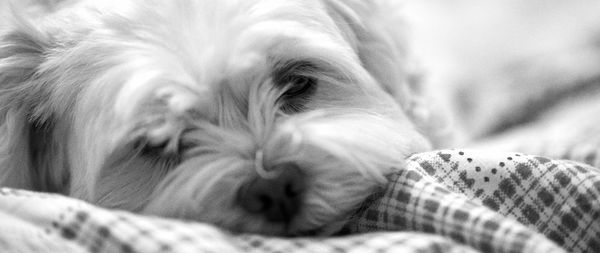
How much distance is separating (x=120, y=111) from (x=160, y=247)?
49cm

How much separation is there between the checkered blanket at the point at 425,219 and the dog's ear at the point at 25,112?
376 mm

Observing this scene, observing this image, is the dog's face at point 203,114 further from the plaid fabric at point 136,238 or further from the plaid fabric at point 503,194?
the plaid fabric at point 136,238

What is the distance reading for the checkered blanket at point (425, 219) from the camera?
1.15 metres

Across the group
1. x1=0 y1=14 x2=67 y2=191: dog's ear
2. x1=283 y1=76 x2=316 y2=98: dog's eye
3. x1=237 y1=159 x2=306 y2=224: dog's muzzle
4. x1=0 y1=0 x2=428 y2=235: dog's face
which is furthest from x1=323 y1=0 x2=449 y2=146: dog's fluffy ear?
x1=0 y1=14 x2=67 y2=191: dog's ear

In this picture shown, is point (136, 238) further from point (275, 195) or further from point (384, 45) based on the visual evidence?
point (384, 45)

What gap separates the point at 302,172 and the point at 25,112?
74 cm

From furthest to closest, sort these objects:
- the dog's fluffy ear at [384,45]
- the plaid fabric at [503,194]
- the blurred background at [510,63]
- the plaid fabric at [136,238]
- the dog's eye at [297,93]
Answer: the blurred background at [510,63]
the dog's fluffy ear at [384,45]
the dog's eye at [297,93]
the plaid fabric at [503,194]
the plaid fabric at [136,238]

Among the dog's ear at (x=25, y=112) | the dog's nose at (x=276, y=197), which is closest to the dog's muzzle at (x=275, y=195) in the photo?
the dog's nose at (x=276, y=197)

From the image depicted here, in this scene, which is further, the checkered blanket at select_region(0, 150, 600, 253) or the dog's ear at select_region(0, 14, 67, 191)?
the dog's ear at select_region(0, 14, 67, 191)

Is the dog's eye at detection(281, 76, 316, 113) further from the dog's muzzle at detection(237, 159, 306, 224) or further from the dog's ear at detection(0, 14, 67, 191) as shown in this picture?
the dog's ear at detection(0, 14, 67, 191)

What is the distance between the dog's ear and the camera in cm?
172

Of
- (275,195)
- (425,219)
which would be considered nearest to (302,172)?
(275,195)

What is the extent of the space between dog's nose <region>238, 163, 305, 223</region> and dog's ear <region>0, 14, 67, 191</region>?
23.5 inches

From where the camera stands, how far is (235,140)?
1542 millimetres
